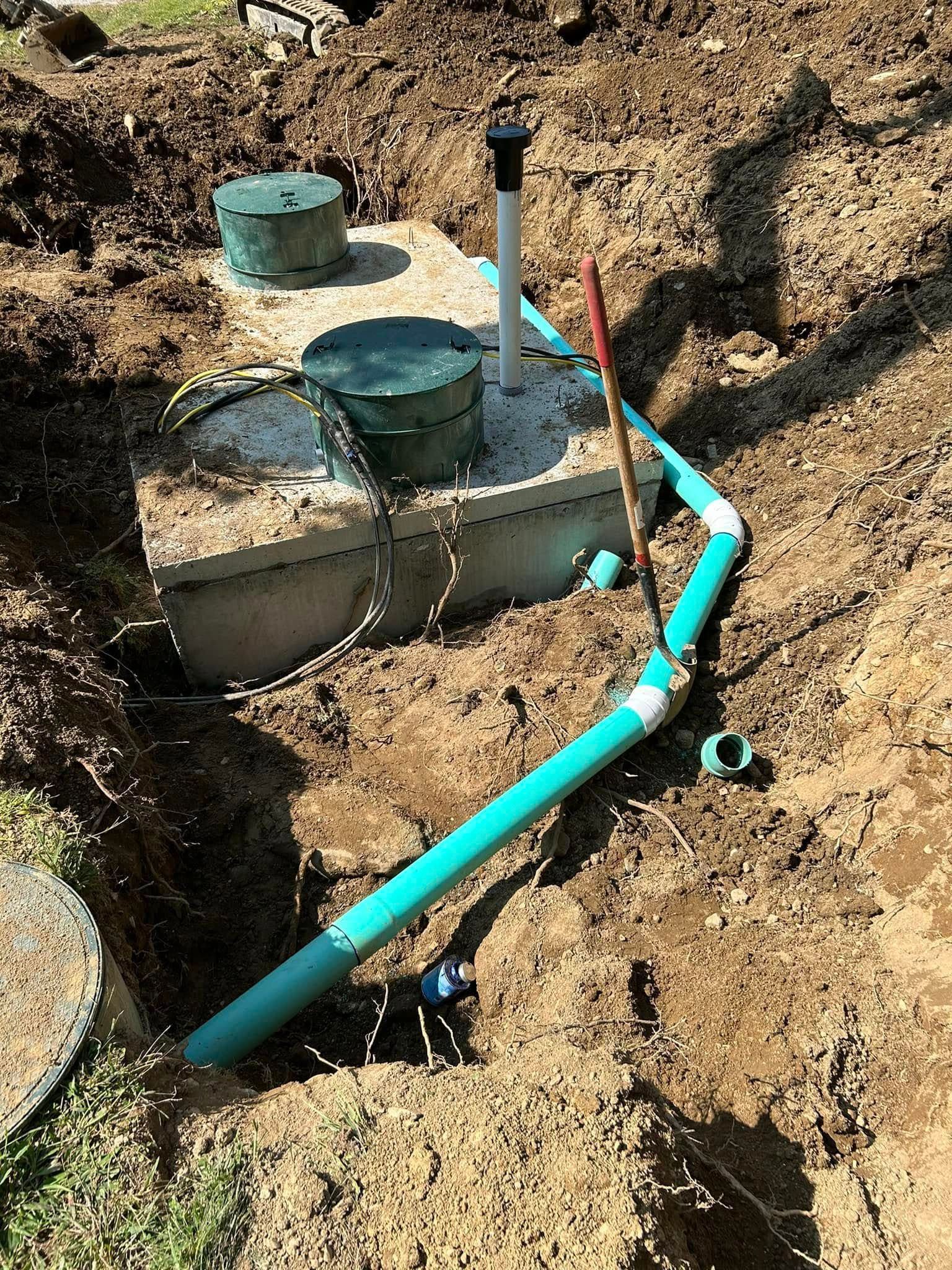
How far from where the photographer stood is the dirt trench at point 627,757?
1.86 meters

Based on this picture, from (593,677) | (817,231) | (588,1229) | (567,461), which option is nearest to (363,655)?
(593,677)

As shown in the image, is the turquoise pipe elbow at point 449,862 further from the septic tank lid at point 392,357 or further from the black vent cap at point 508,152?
the black vent cap at point 508,152

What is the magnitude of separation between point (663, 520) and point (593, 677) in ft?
4.38

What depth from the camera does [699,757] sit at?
338 centimetres

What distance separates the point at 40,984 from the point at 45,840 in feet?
1.52

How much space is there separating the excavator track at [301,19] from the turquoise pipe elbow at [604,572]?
6374 mm

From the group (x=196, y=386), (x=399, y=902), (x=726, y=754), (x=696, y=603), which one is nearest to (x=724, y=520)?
(x=696, y=603)

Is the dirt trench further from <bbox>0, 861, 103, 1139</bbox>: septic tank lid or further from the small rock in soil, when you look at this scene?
<bbox>0, 861, 103, 1139</bbox>: septic tank lid

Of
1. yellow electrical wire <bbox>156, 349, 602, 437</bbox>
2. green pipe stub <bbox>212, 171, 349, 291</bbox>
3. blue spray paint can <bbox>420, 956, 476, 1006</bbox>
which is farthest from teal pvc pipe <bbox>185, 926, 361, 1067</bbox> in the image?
green pipe stub <bbox>212, 171, 349, 291</bbox>

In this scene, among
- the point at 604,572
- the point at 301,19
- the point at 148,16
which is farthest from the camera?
the point at 148,16

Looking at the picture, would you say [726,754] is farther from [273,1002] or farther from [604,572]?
[273,1002]

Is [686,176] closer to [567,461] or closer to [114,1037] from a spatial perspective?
[567,461]

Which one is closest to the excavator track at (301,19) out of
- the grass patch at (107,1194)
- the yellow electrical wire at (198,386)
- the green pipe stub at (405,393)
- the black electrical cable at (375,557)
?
the yellow electrical wire at (198,386)

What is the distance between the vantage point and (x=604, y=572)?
13.5ft
